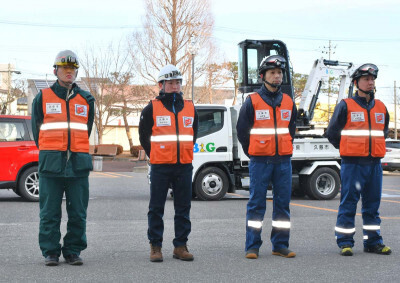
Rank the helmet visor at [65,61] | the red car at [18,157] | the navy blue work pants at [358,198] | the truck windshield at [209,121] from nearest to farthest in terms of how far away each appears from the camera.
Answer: the helmet visor at [65,61], the navy blue work pants at [358,198], the red car at [18,157], the truck windshield at [209,121]

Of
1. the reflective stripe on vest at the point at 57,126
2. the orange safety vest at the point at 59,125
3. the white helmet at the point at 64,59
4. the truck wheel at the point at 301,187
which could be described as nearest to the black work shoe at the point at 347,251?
the orange safety vest at the point at 59,125

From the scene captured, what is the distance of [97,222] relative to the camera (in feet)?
32.8

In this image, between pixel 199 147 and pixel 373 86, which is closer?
pixel 373 86

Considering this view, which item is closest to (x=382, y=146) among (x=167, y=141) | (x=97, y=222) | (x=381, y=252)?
(x=381, y=252)

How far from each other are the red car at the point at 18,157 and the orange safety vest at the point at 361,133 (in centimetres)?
775

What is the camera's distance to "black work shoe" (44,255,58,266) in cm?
612

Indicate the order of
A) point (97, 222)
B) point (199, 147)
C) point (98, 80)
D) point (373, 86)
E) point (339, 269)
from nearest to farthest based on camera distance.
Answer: point (339, 269)
point (373, 86)
point (97, 222)
point (199, 147)
point (98, 80)

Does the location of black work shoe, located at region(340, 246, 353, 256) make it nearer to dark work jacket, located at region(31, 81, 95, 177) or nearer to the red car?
dark work jacket, located at region(31, 81, 95, 177)

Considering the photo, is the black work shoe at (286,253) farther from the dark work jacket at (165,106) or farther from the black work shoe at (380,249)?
the dark work jacket at (165,106)

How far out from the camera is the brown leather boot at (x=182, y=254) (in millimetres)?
6500

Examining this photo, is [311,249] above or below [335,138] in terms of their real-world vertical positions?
below

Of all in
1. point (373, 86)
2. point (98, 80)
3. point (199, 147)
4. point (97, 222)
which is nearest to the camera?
point (373, 86)

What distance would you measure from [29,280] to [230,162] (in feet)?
29.3

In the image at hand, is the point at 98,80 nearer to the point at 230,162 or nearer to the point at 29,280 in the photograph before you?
the point at 230,162
